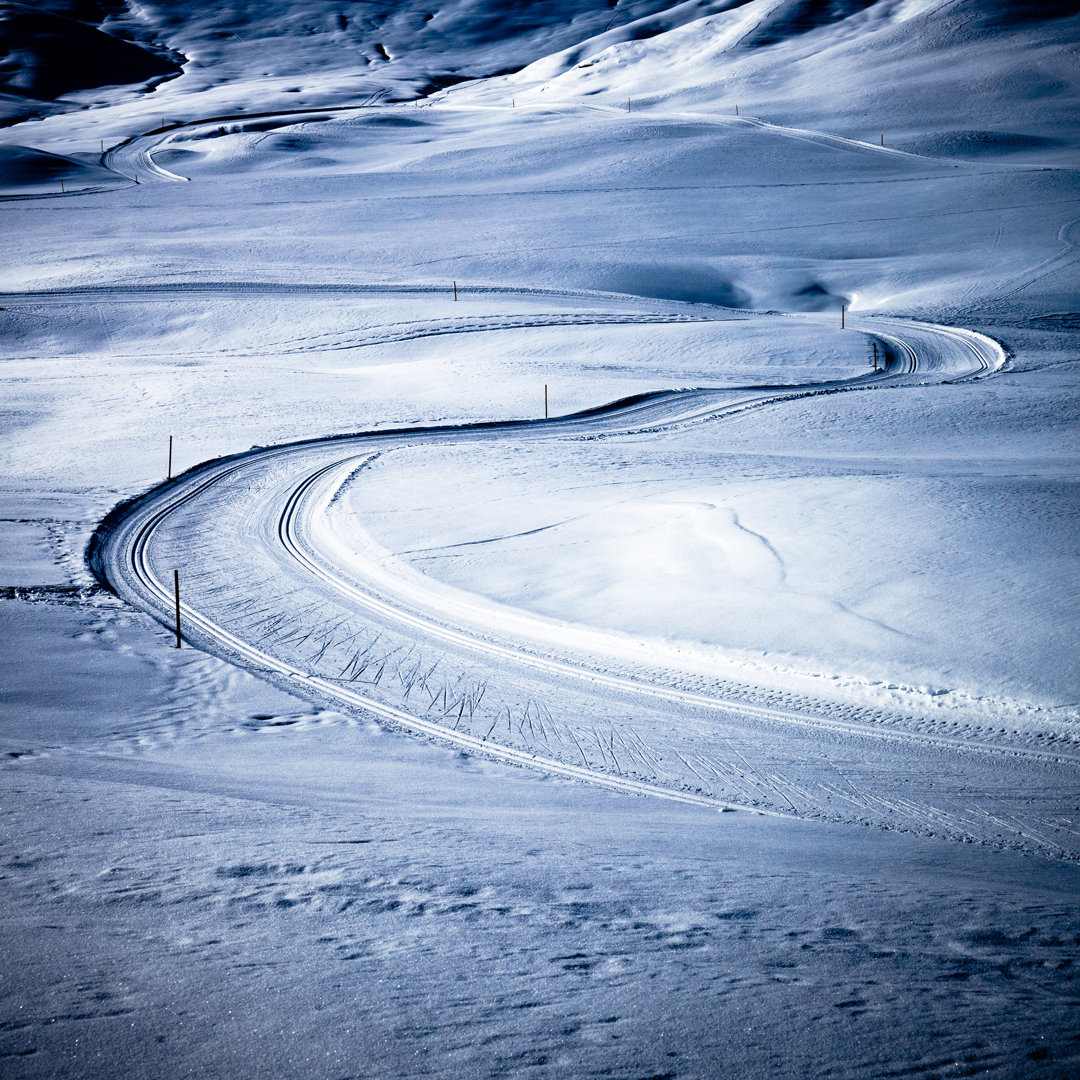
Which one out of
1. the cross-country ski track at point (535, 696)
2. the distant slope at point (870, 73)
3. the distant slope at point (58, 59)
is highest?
the distant slope at point (58, 59)

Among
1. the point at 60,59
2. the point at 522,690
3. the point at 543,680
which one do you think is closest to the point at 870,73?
the point at 543,680

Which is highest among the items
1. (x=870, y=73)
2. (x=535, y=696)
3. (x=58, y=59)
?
(x=58, y=59)

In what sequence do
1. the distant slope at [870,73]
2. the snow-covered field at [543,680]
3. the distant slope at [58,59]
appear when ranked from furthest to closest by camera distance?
the distant slope at [58,59] → the distant slope at [870,73] → the snow-covered field at [543,680]

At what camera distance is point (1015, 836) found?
5984 millimetres

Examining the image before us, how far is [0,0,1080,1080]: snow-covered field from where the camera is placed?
360 cm

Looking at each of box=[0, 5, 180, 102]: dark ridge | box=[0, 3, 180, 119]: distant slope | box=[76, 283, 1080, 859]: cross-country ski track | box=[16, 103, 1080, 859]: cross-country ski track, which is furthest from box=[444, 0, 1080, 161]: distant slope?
box=[76, 283, 1080, 859]: cross-country ski track

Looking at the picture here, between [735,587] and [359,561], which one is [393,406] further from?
[735,587]

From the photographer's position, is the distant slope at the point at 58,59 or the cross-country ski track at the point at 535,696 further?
the distant slope at the point at 58,59

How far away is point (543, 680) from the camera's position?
898cm

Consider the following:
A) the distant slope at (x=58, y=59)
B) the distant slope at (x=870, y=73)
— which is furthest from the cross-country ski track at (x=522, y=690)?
the distant slope at (x=58, y=59)

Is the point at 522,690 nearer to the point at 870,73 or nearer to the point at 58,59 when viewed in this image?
the point at 870,73

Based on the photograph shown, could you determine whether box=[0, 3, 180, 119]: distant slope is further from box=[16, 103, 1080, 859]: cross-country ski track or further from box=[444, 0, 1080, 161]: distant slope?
box=[16, 103, 1080, 859]: cross-country ski track

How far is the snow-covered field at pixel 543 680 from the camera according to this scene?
11.8ft

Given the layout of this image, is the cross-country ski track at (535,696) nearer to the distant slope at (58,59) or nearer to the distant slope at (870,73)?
the distant slope at (870,73)
